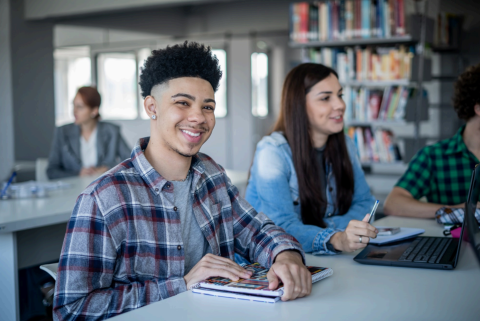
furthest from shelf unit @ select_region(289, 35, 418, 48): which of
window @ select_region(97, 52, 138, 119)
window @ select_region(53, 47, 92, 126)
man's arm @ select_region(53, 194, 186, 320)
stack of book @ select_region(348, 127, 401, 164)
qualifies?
window @ select_region(53, 47, 92, 126)

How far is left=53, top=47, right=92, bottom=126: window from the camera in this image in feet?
27.5

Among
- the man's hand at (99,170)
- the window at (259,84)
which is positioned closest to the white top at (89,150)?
the man's hand at (99,170)

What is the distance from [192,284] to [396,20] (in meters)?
3.69

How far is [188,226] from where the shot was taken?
52.5 inches

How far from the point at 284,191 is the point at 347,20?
302cm

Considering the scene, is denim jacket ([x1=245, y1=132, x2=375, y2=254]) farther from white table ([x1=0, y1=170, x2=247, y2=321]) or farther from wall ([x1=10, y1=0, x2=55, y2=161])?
wall ([x1=10, y1=0, x2=55, y2=161])

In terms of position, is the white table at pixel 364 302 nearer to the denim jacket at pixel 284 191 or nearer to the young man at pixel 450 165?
the denim jacket at pixel 284 191

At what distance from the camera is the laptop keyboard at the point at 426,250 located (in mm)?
1377

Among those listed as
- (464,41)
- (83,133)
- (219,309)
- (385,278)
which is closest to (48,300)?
(219,309)

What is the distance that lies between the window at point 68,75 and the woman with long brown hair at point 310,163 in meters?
6.99

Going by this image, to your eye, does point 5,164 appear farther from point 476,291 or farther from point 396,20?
point 476,291

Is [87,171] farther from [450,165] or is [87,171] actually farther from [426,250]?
[426,250]

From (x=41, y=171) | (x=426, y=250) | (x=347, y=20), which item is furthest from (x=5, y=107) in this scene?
(x=426, y=250)

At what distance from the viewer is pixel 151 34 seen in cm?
856
